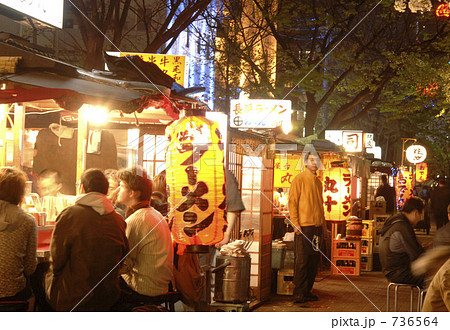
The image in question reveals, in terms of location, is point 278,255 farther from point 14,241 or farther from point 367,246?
point 14,241

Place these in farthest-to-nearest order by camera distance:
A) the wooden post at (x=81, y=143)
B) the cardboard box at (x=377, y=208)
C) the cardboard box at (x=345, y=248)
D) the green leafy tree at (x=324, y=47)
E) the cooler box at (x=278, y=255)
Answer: the cardboard box at (x=377, y=208) < the green leafy tree at (x=324, y=47) < the cardboard box at (x=345, y=248) < the cooler box at (x=278, y=255) < the wooden post at (x=81, y=143)

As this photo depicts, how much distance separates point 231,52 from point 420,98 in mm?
8604

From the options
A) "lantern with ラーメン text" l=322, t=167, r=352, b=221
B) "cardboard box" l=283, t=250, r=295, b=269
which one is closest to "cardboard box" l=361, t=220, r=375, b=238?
"lantern with ラーメン text" l=322, t=167, r=352, b=221

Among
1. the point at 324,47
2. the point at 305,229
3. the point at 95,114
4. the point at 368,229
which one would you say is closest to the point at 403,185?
the point at 324,47

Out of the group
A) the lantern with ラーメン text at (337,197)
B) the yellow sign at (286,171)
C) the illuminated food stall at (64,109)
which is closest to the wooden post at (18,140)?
the illuminated food stall at (64,109)

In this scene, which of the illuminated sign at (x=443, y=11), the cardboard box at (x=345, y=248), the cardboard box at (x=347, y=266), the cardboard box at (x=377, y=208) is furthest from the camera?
the cardboard box at (x=377, y=208)

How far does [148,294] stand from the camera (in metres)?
6.65

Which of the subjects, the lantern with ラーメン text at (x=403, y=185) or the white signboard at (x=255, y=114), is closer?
the white signboard at (x=255, y=114)

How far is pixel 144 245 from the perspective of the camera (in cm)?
665

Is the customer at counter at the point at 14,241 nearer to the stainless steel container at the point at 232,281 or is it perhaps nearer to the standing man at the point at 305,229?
the stainless steel container at the point at 232,281

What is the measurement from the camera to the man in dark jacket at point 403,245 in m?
8.99

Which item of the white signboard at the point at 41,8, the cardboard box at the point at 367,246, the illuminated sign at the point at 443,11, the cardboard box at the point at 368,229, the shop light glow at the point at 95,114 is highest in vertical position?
the illuminated sign at the point at 443,11

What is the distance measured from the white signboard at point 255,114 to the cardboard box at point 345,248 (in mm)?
3533

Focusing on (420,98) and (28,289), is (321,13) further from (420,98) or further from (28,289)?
(28,289)
